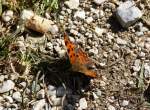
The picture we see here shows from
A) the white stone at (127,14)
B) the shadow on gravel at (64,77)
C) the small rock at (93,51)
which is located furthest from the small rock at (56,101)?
the white stone at (127,14)

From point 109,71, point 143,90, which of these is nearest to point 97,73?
point 109,71

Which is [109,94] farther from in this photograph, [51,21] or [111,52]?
[51,21]

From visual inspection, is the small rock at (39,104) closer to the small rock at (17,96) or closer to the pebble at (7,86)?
the small rock at (17,96)

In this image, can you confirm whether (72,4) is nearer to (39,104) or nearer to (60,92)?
(60,92)

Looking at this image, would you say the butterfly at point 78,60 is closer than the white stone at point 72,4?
Yes

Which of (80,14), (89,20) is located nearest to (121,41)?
(89,20)

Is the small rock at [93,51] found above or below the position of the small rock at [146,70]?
above

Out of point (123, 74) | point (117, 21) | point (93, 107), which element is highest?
point (117, 21)

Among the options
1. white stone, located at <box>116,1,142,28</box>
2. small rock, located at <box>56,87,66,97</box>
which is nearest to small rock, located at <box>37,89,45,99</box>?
small rock, located at <box>56,87,66,97</box>
